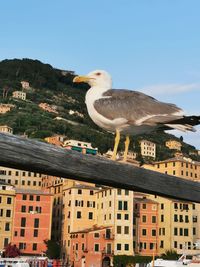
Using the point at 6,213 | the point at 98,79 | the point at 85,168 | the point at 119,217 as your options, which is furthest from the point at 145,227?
the point at 85,168

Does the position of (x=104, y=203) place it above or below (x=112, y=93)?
above

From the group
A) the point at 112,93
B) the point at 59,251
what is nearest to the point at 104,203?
the point at 59,251

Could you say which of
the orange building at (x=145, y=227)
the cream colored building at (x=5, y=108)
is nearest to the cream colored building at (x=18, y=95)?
the cream colored building at (x=5, y=108)

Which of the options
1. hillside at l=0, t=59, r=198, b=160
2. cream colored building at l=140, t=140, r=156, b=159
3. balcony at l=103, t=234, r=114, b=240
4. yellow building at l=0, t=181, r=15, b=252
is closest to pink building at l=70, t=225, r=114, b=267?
balcony at l=103, t=234, r=114, b=240

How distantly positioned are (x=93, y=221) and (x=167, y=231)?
28.5 ft

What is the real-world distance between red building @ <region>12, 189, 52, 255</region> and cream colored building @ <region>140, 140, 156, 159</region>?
6799 centimetres

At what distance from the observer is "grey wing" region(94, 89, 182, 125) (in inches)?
135

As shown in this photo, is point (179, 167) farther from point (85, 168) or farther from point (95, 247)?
point (85, 168)

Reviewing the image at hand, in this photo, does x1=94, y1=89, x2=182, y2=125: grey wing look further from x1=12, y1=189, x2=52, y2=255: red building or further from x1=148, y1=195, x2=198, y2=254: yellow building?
x1=148, y1=195, x2=198, y2=254: yellow building

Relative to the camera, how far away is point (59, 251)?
183 ft

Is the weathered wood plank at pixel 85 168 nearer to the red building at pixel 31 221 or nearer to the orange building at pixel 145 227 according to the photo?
the orange building at pixel 145 227

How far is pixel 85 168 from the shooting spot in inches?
104

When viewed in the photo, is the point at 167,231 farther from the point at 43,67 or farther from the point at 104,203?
the point at 43,67

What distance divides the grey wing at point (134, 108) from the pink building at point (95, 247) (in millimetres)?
48970
